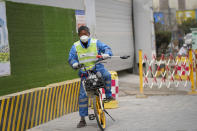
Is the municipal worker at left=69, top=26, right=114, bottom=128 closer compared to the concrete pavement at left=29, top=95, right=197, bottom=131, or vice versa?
the concrete pavement at left=29, top=95, right=197, bottom=131

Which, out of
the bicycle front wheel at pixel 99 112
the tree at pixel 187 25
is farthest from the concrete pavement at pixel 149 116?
the tree at pixel 187 25

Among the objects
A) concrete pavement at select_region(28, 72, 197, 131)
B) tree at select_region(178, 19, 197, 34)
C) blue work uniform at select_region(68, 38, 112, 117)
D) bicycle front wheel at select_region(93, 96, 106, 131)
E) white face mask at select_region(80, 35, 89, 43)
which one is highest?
tree at select_region(178, 19, 197, 34)

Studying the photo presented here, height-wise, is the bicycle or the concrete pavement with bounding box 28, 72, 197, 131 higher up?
the bicycle

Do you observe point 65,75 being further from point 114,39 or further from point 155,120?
point 114,39

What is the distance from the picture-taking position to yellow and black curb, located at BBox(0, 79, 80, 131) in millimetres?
7492

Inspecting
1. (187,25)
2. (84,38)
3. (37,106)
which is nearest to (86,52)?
(84,38)

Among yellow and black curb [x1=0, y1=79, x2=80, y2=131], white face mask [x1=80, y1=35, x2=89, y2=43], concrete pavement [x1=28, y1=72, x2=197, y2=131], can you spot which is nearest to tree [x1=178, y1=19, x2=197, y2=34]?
concrete pavement [x1=28, y1=72, x2=197, y2=131]

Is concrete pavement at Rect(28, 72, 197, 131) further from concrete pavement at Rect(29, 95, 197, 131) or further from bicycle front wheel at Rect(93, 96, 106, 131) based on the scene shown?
bicycle front wheel at Rect(93, 96, 106, 131)

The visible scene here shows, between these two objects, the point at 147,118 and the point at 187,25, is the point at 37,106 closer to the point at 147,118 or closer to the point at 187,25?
the point at 147,118

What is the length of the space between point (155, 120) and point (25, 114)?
258cm

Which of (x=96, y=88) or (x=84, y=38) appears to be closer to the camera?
(x=96, y=88)

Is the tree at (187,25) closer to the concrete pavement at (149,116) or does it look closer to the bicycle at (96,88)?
the concrete pavement at (149,116)

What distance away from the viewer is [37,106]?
8.42m

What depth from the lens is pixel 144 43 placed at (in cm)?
1870
